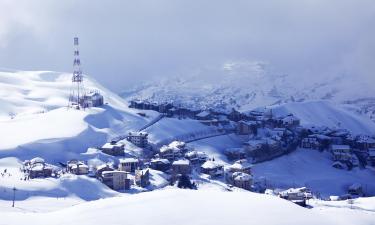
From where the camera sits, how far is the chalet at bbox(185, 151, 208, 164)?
217 feet

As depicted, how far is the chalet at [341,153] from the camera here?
75.1 meters

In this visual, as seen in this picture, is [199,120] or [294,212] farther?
[199,120]

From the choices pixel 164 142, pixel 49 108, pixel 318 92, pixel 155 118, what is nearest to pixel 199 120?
pixel 155 118

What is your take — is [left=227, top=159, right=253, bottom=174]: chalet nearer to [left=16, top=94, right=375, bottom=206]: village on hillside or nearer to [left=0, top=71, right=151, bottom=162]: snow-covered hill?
[left=16, top=94, right=375, bottom=206]: village on hillside

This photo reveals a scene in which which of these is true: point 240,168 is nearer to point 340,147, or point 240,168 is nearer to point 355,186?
point 355,186

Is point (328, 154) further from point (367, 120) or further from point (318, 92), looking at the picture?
point (318, 92)

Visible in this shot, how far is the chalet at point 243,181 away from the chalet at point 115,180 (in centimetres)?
1088

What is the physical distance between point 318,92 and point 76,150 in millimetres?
103280

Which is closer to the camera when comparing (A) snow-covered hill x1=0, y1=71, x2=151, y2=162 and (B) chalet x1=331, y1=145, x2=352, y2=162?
(A) snow-covered hill x1=0, y1=71, x2=151, y2=162

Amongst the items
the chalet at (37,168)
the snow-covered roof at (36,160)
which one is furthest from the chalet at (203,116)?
the chalet at (37,168)

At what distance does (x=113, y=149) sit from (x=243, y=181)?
44.1 ft

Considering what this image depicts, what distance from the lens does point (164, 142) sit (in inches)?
2896

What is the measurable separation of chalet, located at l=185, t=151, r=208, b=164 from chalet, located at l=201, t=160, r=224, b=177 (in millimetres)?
2356

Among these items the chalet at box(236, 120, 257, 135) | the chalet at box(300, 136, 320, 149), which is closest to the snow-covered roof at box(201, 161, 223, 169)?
the chalet at box(236, 120, 257, 135)
